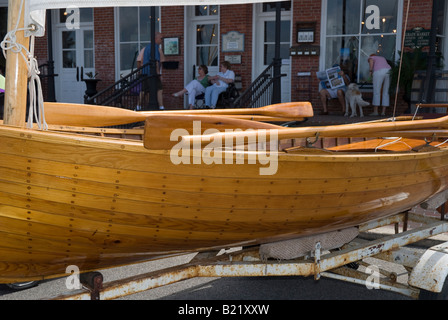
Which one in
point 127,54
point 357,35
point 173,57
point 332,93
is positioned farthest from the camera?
point 127,54

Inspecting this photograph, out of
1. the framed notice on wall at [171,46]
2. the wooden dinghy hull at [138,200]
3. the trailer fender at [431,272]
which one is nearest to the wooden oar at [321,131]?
the wooden dinghy hull at [138,200]

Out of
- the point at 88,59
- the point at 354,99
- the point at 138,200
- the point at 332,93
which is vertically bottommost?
the point at 138,200

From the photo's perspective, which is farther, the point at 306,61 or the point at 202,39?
the point at 202,39

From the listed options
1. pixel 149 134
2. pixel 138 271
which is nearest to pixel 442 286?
pixel 149 134

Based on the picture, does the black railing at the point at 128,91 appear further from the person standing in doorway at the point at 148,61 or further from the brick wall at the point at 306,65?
the brick wall at the point at 306,65

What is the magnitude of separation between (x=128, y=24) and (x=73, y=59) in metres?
2.38

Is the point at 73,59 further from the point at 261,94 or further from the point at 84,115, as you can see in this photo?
the point at 84,115

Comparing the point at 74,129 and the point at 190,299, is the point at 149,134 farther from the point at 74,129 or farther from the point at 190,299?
the point at 190,299

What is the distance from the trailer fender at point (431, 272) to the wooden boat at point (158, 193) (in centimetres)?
54

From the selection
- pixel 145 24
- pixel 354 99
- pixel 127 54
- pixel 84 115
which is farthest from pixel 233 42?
pixel 84 115

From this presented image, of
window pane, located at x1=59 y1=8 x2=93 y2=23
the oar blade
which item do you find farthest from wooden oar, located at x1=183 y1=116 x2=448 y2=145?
window pane, located at x1=59 y1=8 x2=93 y2=23

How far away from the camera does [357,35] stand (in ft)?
41.7

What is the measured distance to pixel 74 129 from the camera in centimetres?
401

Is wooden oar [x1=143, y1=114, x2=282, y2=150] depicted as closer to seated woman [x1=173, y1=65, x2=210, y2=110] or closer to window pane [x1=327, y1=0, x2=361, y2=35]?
seated woman [x1=173, y1=65, x2=210, y2=110]
